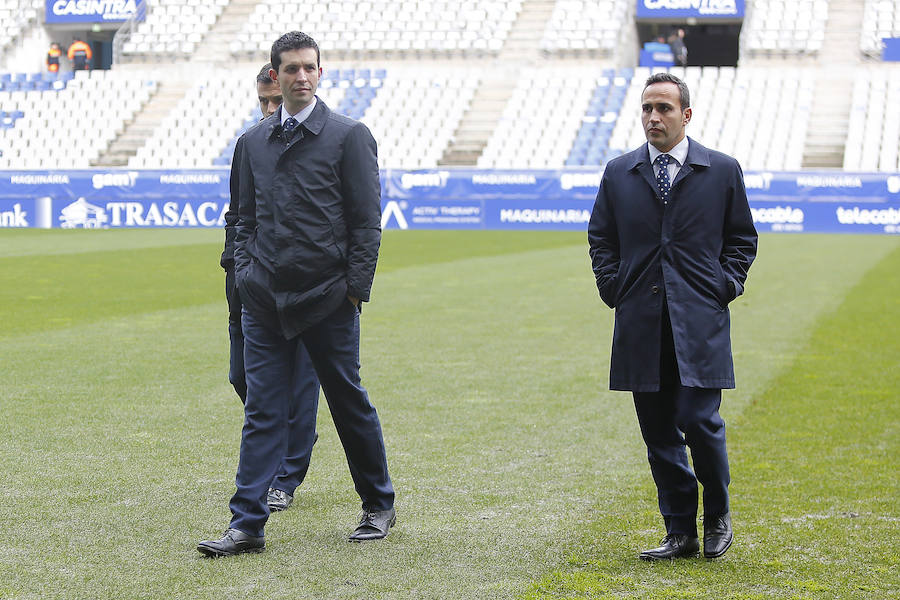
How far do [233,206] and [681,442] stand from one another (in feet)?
7.10

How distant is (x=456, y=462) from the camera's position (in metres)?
6.84

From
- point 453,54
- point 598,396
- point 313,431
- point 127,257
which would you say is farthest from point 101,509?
point 453,54

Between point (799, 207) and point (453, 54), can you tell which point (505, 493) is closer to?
point (799, 207)

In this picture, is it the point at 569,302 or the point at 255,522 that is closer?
the point at 255,522

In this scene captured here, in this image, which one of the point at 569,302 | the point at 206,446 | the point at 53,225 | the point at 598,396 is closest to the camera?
the point at 206,446

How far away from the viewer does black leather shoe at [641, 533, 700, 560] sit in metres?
4.96

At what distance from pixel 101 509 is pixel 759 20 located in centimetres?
4042

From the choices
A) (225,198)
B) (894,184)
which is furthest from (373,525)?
(225,198)

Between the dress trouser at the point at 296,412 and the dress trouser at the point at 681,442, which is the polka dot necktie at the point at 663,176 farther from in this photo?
the dress trouser at the point at 296,412

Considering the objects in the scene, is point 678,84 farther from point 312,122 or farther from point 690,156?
point 312,122

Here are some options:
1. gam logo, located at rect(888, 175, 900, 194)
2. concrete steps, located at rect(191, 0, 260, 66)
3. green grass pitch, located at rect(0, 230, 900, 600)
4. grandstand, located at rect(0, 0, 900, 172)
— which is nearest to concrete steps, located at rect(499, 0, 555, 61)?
grandstand, located at rect(0, 0, 900, 172)

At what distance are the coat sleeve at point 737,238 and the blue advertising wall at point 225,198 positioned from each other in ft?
87.0

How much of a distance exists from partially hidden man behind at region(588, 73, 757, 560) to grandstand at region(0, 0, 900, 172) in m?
30.1

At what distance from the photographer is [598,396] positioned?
358 inches
